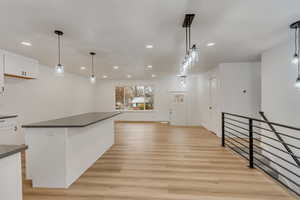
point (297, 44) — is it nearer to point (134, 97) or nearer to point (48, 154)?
point (48, 154)

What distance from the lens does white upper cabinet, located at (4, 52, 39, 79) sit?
3449 millimetres

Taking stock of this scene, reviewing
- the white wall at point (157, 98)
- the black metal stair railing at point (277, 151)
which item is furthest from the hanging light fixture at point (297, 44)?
the white wall at point (157, 98)

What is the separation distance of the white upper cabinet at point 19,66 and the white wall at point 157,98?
4105 millimetres

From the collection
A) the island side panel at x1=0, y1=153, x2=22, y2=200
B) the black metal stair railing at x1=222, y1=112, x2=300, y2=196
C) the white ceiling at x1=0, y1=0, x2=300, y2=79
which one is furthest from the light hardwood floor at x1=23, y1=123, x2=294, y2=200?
the white ceiling at x1=0, y1=0, x2=300, y2=79

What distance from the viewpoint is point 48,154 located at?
2133mm

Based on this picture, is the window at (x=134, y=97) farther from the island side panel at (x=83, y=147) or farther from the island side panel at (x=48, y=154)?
the island side panel at (x=48, y=154)

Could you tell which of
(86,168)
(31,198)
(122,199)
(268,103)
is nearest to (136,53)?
(86,168)

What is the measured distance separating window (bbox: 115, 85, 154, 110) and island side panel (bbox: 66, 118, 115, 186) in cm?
470

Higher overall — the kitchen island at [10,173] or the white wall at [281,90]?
the white wall at [281,90]

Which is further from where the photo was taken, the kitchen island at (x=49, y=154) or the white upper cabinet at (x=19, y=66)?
the white upper cabinet at (x=19, y=66)

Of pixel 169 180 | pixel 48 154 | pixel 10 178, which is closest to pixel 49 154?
pixel 48 154

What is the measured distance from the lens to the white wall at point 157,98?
734cm

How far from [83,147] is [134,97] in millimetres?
5879

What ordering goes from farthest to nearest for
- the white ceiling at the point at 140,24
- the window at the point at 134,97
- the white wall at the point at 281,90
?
the window at the point at 134,97
the white wall at the point at 281,90
the white ceiling at the point at 140,24
